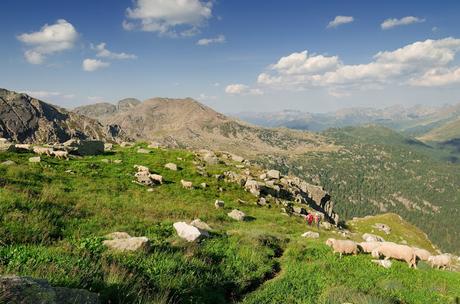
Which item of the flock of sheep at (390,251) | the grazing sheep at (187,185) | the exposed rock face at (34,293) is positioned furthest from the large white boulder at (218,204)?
the exposed rock face at (34,293)

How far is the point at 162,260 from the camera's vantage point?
12.4m

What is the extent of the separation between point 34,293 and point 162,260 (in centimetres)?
615

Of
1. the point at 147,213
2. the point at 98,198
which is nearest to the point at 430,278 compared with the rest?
the point at 147,213

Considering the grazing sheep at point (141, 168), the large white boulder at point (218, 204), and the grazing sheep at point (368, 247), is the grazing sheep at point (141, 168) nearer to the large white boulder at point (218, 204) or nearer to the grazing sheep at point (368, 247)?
the large white boulder at point (218, 204)

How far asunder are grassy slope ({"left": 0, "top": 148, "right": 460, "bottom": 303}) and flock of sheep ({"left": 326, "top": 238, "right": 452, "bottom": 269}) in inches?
29.3

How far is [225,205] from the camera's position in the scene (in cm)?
3122

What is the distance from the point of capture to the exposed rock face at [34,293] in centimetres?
615

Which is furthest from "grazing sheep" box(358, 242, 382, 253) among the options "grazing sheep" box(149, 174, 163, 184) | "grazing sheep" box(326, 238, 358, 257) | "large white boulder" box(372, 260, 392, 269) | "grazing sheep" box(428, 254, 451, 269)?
"grazing sheep" box(149, 174, 163, 184)

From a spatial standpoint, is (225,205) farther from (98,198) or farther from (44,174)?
(44,174)

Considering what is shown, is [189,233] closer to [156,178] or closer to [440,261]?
[440,261]

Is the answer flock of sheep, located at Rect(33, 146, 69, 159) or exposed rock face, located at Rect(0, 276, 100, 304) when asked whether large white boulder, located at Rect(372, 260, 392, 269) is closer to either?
exposed rock face, located at Rect(0, 276, 100, 304)

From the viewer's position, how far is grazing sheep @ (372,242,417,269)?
63.3 feet

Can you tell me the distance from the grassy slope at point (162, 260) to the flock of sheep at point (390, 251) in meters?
0.75

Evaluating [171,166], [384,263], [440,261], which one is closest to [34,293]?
[384,263]
